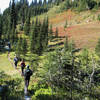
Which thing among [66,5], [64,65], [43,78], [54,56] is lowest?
[43,78]

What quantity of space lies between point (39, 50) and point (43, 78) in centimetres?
2576

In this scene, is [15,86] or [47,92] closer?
[47,92]

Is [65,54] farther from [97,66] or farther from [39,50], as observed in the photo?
[39,50]

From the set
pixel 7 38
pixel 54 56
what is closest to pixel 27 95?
pixel 54 56

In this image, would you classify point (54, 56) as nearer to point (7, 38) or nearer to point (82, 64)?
point (82, 64)

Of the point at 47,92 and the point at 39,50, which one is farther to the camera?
the point at 39,50

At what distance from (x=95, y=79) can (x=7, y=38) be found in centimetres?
5222

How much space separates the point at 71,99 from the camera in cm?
896

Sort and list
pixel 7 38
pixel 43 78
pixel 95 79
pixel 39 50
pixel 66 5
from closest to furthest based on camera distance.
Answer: pixel 43 78 < pixel 95 79 < pixel 39 50 < pixel 7 38 < pixel 66 5

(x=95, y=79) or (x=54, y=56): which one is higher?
(x=54, y=56)

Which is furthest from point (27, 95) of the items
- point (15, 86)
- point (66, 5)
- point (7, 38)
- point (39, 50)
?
point (66, 5)

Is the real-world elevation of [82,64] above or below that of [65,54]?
below

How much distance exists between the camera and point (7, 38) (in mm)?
59531

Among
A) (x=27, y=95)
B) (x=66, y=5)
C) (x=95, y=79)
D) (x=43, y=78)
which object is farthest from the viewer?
(x=66, y=5)
